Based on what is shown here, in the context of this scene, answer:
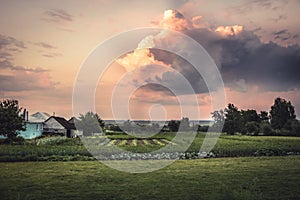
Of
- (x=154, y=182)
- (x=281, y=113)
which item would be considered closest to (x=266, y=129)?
(x=281, y=113)

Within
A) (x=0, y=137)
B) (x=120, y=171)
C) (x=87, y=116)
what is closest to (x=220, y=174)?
(x=120, y=171)

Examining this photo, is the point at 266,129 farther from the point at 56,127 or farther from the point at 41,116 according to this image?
the point at 41,116

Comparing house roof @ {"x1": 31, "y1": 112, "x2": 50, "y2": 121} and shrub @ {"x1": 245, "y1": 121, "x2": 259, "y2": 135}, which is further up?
house roof @ {"x1": 31, "y1": 112, "x2": 50, "y2": 121}

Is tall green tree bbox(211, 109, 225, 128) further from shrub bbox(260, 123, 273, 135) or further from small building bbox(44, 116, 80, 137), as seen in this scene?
small building bbox(44, 116, 80, 137)

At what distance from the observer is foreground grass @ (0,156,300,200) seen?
9.50 meters

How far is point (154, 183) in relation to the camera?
1142 cm

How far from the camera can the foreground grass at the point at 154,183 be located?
9.50m

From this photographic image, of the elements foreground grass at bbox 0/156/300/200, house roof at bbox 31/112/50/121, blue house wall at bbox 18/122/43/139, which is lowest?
foreground grass at bbox 0/156/300/200

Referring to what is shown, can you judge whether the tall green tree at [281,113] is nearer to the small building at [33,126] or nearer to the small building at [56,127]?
the small building at [56,127]

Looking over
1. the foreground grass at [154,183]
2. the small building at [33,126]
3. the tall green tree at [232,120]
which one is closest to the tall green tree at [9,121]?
the small building at [33,126]

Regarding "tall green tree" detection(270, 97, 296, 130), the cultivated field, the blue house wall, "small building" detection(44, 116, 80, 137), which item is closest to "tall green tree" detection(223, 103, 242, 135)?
"tall green tree" detection(270, 97, 296, 130)

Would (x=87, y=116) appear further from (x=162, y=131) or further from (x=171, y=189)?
(x=171, y=189)

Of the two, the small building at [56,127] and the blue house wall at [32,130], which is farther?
the small building at [56,127]

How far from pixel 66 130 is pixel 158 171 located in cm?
3293
